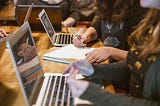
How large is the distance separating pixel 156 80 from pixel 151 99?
2.9 inches

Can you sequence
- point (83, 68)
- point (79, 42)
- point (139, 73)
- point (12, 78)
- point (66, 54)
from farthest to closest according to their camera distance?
point (79, 42) → point (66, 54) → point (12, 78) → point (83, 68) → point (139, 73)

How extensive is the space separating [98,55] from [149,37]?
17.9 inches

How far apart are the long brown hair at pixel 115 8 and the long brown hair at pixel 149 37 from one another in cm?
51

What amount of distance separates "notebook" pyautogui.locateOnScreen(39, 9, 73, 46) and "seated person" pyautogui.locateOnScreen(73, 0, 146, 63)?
12 cm

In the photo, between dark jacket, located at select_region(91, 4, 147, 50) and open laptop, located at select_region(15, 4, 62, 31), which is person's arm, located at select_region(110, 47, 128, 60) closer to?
dark jacket, located at select_region(91, 4, 147, 50)

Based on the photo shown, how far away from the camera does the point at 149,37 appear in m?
1.06

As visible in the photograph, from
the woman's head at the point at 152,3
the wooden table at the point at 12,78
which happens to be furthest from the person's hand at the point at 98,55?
the woman's head at the point at 152,3

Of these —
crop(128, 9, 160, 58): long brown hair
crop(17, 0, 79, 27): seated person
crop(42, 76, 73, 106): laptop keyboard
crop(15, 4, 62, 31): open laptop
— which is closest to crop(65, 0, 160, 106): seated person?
crop(128, 9, 160, 58): long brown hair

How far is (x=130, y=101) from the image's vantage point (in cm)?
87

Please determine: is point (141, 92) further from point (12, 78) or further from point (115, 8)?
point (115, 8)

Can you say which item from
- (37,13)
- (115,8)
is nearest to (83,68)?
(115,8)

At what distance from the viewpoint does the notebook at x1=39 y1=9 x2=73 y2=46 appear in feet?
6.04

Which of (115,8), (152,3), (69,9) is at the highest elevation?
(152,3)

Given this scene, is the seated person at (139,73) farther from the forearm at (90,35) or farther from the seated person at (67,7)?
the seated person at (67,7)
